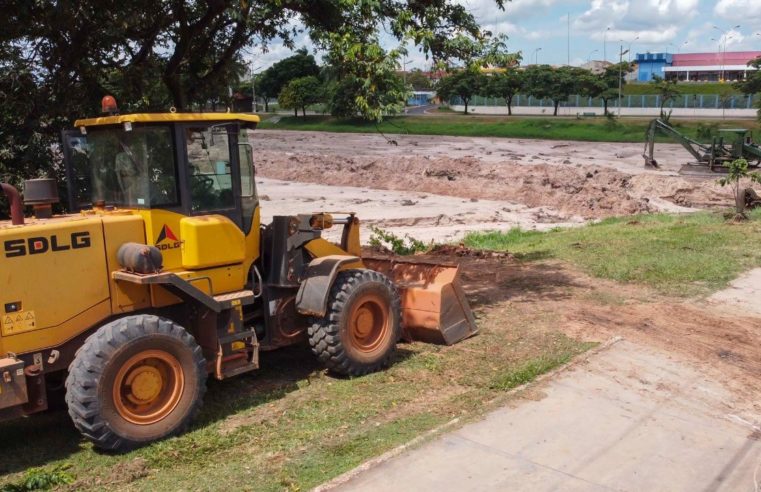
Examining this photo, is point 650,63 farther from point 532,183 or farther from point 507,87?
point 532,183

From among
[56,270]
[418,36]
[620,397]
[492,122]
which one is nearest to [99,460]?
[56,270]

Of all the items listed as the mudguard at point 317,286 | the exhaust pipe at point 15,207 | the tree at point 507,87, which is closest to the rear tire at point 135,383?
the exhaust pipe at point 15,207

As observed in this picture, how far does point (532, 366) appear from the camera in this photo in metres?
7.89

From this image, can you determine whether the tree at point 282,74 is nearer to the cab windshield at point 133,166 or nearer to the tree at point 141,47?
the tree at point 141,47

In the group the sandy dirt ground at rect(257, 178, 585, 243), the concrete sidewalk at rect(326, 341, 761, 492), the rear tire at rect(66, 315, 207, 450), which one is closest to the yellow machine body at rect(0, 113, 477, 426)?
the rear tire at rect(66, 315, 207, 450)

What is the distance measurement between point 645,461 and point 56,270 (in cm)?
485

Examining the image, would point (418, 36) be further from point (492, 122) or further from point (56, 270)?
point (492, 122)

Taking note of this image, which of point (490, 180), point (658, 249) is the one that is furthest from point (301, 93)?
point (658, 249)

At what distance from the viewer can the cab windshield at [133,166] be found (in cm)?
638

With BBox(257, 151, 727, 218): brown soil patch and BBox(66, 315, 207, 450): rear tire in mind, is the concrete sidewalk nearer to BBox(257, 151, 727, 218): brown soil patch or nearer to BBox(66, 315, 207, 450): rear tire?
BBox(66, 315, 207, 450): rear tire

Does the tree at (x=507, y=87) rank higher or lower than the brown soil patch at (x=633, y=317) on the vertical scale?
higher

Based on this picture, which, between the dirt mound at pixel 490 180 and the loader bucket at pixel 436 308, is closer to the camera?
the loader bucket at pixel 436 308

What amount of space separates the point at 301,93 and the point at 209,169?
2699 inches

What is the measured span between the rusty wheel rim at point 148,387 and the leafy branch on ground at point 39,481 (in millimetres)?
605
